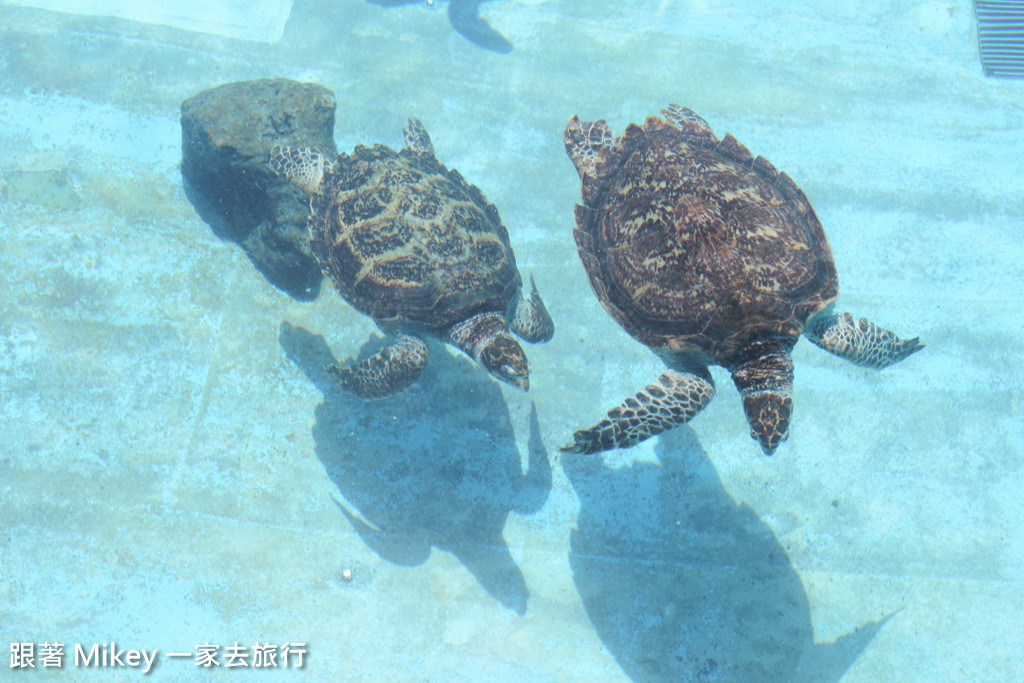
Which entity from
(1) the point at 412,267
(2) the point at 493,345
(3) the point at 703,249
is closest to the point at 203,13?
(1) the point at 412,267

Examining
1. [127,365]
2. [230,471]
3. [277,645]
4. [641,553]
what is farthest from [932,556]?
[127,365]

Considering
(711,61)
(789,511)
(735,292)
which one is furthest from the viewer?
(711,61)

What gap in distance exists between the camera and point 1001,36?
7469mm

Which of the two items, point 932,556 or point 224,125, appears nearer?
point 932,556

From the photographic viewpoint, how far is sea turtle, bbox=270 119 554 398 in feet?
15.2

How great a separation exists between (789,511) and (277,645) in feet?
14.4

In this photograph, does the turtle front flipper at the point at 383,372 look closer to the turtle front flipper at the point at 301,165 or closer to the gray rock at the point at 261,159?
the gray rock at the point at 261,159

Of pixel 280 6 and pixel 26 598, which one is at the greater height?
pixel 280 6

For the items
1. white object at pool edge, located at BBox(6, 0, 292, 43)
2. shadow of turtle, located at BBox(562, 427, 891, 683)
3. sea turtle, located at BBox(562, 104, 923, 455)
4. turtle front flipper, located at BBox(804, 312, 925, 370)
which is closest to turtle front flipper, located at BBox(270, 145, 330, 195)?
sea turtle, located at BBox(562, 104, 923, 455)

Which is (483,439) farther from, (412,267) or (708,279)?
(708,279)

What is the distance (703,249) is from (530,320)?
1.64 m

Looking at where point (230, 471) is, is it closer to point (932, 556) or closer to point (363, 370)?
point (363, 370)

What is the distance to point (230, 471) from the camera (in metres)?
5.17

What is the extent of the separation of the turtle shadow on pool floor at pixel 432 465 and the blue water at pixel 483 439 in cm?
3
